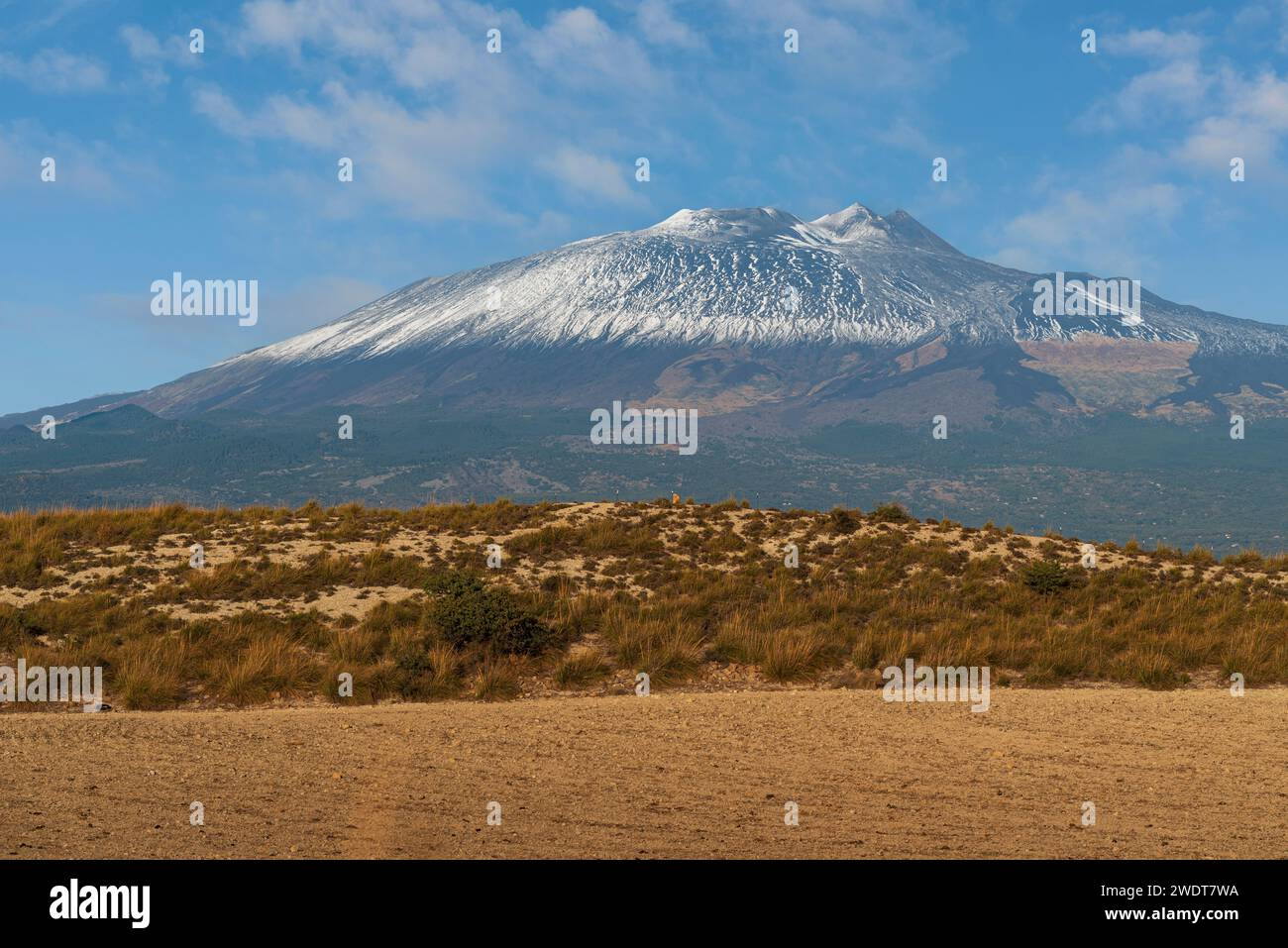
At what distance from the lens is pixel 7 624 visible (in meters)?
17.5

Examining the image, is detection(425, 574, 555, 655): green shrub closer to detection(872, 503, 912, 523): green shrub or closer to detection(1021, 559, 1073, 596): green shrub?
detection(1021, 559, 1073, 596): green shrub

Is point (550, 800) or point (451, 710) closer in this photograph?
point (550, 800)

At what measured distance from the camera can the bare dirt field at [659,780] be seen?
928 centimetres

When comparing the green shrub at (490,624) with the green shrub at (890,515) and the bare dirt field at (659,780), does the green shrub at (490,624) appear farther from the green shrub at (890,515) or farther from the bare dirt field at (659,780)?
the green shrub at (890,515)

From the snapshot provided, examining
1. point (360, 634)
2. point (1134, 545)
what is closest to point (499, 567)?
point (360, 634)

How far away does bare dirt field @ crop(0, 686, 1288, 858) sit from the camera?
9.28 metres

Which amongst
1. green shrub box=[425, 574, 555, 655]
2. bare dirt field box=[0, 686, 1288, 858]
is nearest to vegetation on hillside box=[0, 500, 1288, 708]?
green shrub box=[425, 574, 555, 655]

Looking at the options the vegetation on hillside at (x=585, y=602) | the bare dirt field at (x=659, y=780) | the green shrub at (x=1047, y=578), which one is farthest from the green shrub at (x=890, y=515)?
the bare dirt field at (x=659, y=780)

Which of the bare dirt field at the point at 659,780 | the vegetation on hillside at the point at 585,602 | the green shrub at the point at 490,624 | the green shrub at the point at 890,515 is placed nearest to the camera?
the bare dirt field at the point at 659,780

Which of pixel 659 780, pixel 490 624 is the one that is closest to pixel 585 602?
pixel 490 624

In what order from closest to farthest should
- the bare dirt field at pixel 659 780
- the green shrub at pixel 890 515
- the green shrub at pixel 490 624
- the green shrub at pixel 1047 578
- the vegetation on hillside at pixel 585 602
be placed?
1. the bare dirt field at pixel 659 780
2. the vegetation on hillside at pixel 585 602
3. the green shrub at pixel 490 624
4. the green shrub at pixel 1047 578
5. the green shrub at pixel 890 515

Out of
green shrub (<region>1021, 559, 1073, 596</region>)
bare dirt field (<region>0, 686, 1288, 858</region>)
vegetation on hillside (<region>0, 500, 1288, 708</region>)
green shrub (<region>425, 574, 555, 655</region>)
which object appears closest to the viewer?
bare dirt field (<region>0, 686, 1288, 858</region>)
